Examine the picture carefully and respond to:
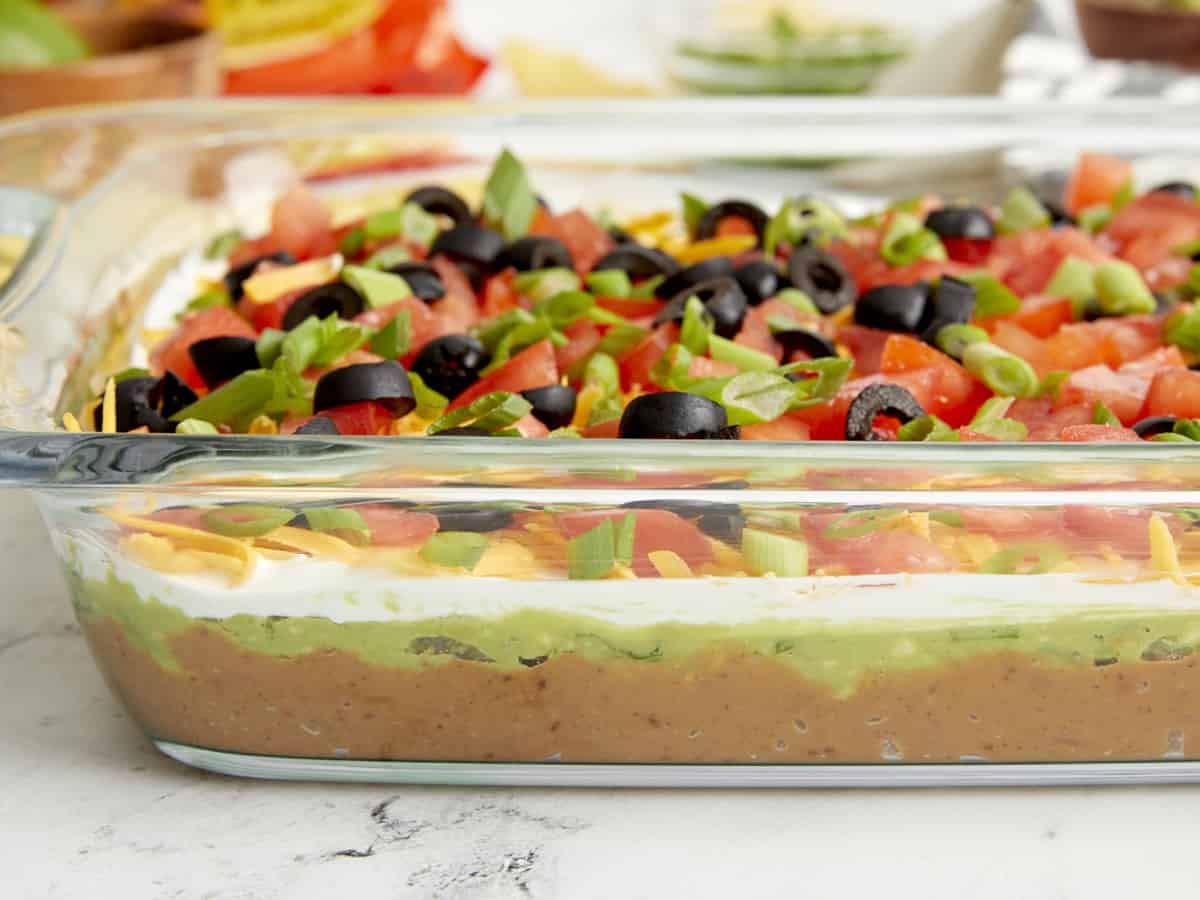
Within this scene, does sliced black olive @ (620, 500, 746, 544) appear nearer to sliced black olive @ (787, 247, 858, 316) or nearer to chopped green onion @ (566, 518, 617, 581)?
chopped green onion @ (566, 518, 617, 581)

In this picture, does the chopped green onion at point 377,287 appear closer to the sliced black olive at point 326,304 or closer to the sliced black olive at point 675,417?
the sliced black olive at point 326,304

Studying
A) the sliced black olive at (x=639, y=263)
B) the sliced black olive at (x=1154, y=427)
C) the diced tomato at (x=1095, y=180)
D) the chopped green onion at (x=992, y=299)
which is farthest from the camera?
the diced tomato at (x=1095, y=180)

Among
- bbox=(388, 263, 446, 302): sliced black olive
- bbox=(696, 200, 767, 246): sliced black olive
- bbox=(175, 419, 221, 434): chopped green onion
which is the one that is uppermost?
bbox=(696, 200, 767, 246): sliced black olive

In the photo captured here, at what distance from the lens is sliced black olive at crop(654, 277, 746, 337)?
1.75 m

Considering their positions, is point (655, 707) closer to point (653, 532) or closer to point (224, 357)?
point (653, 532)

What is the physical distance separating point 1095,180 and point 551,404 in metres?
1.14

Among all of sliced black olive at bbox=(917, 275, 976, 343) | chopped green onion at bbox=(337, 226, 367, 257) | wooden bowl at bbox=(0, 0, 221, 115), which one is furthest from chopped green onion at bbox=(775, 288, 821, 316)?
wooden bowl at bbox=(0, 0, 221, 115)

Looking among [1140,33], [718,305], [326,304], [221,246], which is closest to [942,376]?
[718,305]

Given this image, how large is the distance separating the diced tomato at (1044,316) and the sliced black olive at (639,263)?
17.4 inches

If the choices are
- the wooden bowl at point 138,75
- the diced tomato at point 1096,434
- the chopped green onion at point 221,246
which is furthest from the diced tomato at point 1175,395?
the wooden bowl at point 138,75

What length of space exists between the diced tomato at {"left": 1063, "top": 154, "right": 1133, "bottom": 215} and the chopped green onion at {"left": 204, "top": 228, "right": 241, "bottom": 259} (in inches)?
49.6

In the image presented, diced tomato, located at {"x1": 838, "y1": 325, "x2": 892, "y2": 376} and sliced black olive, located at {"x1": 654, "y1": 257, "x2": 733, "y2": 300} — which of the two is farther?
sliced black olive, located at {"x1": 654, "y1": 257, "x2": 733, "y2": 300}

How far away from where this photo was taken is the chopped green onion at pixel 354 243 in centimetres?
208

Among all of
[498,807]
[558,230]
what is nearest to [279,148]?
[558,230]
